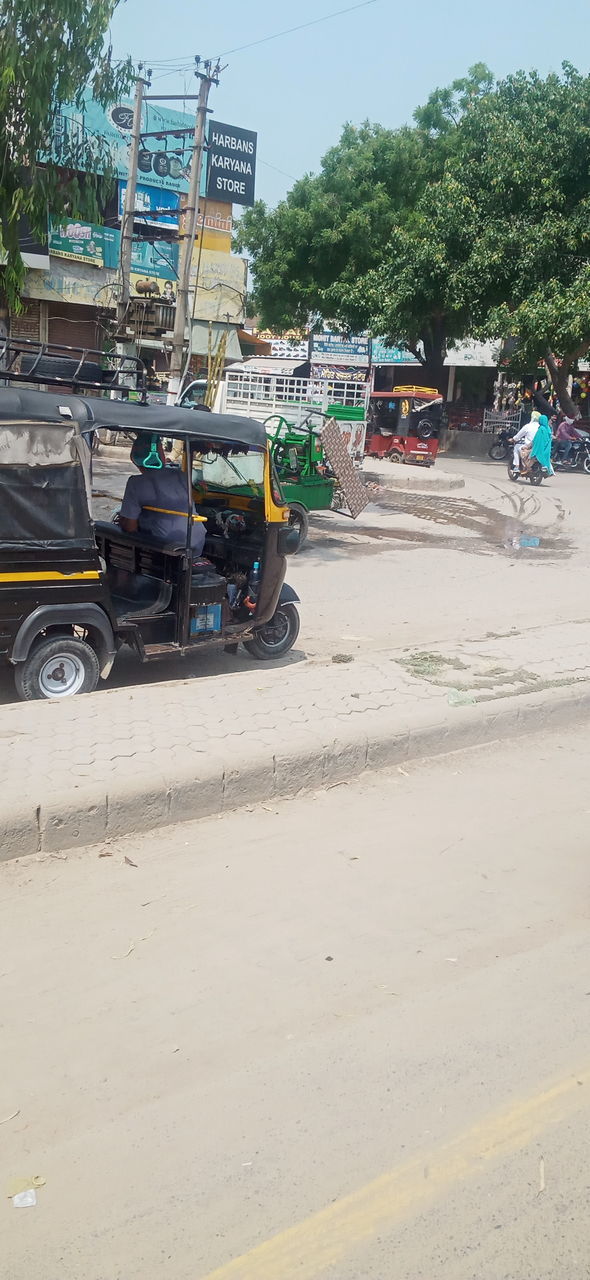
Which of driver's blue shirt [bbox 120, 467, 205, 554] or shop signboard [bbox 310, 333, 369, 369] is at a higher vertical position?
shop signboard [bbox 310, 333, 369, 369]

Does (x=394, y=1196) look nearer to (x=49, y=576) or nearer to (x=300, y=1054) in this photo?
(x=300, y=1054)

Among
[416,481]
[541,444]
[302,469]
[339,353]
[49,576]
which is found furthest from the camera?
[339,353]

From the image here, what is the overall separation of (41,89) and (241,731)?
20.4 ft

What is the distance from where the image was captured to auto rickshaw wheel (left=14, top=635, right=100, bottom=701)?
20.6ft

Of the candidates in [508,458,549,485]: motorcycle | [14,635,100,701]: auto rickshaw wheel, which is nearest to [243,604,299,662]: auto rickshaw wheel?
[14,635,100,701]: auto rickshaw wheel

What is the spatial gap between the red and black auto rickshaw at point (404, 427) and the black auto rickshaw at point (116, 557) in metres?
18.4

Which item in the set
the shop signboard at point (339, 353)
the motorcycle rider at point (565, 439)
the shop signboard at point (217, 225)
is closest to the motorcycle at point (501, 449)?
the motorcycle rider at point (565, 439)

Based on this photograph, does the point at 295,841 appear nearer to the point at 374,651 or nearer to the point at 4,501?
the point at 4,501

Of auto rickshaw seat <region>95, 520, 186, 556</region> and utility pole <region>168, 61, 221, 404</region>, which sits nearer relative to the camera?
auto rickshaw seat <region>95, 520, 186, 556</region>

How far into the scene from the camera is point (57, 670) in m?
6.46

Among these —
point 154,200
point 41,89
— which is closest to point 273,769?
point 41,89

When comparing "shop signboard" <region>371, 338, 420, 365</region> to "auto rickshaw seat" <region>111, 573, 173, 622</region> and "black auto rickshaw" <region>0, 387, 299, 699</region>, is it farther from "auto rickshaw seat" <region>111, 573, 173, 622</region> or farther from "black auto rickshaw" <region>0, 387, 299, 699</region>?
"auto rickshaw seat" <region>111, 573, 173, 622</region>

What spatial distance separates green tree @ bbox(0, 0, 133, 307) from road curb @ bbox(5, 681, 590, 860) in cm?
603

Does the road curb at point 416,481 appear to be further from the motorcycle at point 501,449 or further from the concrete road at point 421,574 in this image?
the motorcycle at point 501,449
